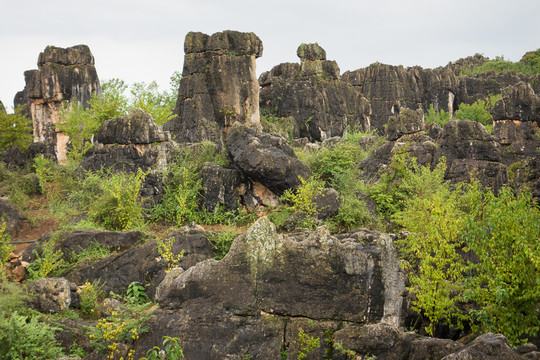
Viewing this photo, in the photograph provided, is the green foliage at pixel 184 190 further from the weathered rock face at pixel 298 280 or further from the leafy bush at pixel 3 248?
the weathered rock face at pixel 298 280

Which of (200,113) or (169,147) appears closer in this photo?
(169,147)

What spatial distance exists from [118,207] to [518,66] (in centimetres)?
6465

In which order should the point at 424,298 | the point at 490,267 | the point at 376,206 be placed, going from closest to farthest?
1. the point at 490,267
2. the point at 424,298
3. the point at 376,206

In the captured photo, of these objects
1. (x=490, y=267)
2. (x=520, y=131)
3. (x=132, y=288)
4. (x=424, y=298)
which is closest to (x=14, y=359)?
(x=132, y=288)

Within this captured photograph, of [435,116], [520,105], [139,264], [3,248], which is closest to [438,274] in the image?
[139,264]

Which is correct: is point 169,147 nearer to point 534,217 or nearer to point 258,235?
point 258,235

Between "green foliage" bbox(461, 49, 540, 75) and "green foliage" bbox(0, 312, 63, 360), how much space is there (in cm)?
6625

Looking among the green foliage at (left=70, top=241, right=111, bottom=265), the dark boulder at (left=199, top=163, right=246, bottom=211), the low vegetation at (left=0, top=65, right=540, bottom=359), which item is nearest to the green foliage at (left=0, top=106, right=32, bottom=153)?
the low vegetation at (left=0, top=65, right=540, bottom=359)

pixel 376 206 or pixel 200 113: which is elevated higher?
pixel 200 113

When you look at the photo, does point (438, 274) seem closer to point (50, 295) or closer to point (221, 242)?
point (221, 242)

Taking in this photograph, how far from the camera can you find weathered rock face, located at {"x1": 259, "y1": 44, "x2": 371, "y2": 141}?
3894cm

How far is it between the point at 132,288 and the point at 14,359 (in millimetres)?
3692

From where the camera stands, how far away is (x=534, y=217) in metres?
6.40

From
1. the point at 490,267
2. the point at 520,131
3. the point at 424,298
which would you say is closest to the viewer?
the point at 490,267
